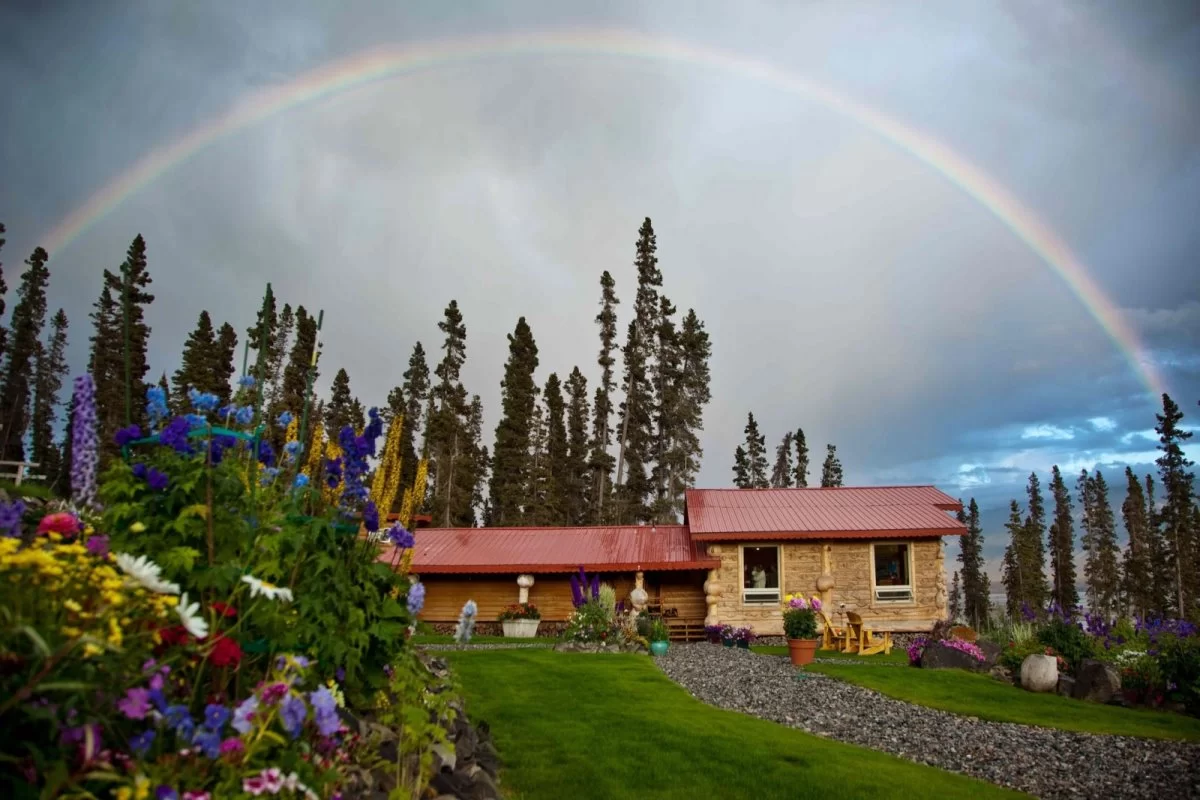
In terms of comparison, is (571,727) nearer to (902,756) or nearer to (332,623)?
(902,756)

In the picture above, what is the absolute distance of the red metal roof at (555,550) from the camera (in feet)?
70.0

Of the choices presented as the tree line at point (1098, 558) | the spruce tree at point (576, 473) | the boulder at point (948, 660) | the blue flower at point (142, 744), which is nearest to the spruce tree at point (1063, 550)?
the tree line at point (1098, 558)

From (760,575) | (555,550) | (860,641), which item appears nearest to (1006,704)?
(860,641)

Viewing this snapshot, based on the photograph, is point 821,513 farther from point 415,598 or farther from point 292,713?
point 292,713

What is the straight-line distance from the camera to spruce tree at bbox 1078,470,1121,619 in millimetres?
62219

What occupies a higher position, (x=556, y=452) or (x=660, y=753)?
(x=556, y=452)

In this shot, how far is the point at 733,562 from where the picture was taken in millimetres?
21344

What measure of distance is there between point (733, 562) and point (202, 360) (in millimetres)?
33251

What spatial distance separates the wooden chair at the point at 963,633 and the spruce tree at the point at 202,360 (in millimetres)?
37204

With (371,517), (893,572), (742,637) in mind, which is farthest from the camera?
(893,572)

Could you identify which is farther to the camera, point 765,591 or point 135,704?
point 765,591

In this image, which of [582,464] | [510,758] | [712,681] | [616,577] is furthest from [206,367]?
[510,758]

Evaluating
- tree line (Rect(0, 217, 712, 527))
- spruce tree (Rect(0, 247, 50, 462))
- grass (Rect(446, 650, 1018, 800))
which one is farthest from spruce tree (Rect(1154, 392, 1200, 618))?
spruce tree (Rect(0, 247, 50, 462))

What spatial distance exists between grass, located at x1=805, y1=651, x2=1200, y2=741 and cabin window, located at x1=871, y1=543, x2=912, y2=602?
23.9ft
